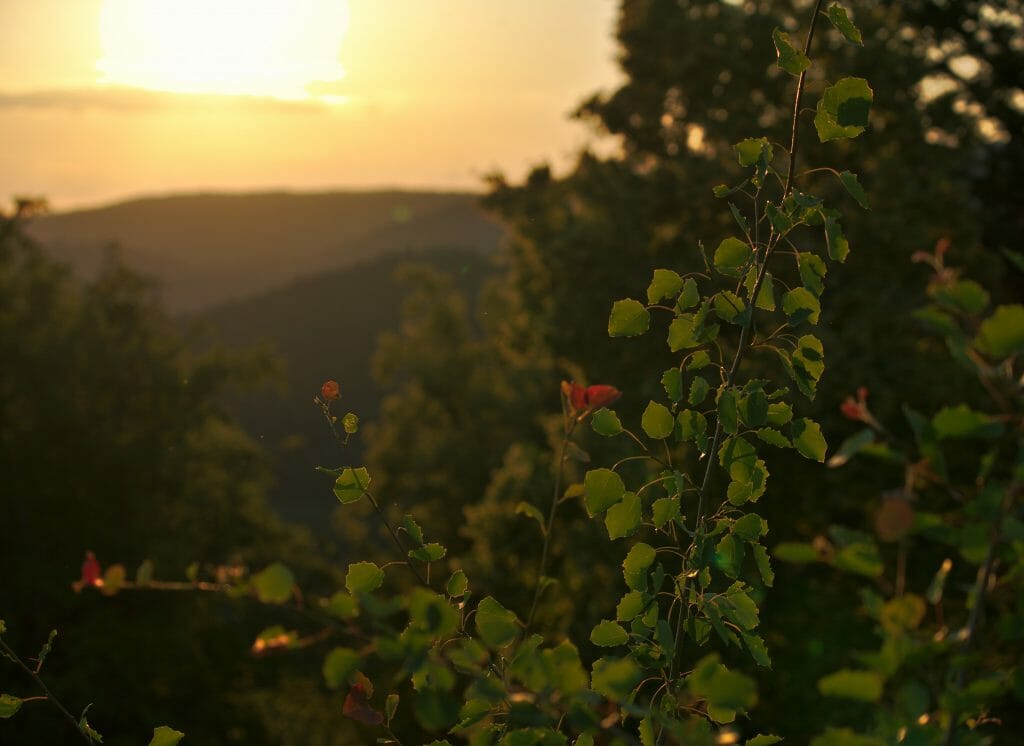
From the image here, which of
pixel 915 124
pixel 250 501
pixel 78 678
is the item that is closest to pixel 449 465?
pixel 250 501

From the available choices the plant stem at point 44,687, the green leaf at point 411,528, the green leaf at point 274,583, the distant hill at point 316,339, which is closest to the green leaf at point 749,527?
the green leaf at point 411,528

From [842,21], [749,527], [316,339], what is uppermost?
[842,21]

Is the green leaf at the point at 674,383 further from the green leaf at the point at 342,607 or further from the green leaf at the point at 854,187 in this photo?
the green leaf at the point at 342,607

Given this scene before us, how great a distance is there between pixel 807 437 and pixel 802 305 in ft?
0.83

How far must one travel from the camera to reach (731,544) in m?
1.99

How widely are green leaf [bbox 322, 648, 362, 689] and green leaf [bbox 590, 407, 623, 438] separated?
854 millimetres

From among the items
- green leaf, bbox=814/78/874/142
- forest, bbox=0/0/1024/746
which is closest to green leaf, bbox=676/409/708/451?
forest, bbox=0/0/1024/746

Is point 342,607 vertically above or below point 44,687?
above

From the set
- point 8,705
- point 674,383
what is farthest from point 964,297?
point 8,705

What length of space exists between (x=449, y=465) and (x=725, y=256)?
73.0 feet

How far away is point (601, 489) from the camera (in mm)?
1924

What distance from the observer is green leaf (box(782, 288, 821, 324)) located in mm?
1867

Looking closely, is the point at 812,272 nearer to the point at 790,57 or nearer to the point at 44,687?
the point at 790,57

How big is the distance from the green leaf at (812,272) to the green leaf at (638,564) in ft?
1.98
